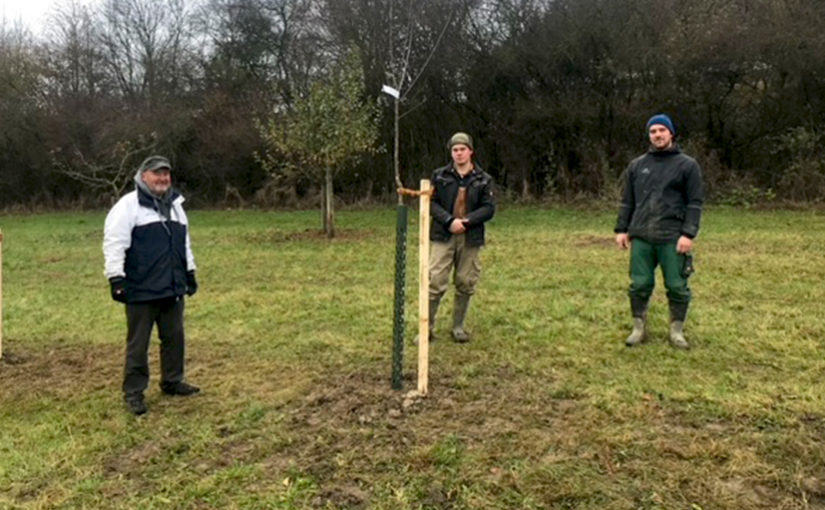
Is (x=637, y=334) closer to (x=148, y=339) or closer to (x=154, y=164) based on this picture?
(x=148, y=339)

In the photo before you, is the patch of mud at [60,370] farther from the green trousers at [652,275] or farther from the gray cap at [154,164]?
the green trousers at [652,275]

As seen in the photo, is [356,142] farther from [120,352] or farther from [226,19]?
[226,19]

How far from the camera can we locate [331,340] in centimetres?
666

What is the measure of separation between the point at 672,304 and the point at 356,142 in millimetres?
10187

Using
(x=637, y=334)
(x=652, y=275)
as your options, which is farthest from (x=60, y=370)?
(x=652, y=275)

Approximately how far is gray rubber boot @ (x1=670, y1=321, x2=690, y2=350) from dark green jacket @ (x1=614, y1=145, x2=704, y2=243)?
0.77 meters

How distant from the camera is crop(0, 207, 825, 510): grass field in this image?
11.6 ft

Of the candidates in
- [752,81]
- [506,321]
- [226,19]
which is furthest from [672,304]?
[226,19]

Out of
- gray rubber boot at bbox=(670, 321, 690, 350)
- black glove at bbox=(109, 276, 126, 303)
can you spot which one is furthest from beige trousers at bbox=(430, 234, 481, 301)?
black glove at bbox=(109, 276, 126, 303)

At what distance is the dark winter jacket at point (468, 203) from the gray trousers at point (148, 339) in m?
2.41

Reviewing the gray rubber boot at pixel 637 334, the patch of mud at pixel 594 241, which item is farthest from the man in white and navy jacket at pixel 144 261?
the patch of mud at pixel 594 241

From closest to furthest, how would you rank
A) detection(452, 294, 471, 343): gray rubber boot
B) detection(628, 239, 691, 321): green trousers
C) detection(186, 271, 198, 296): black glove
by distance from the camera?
detection(186, 271, 198, 296): black glove → detection(628, 239, 691, 321): green trousers → detection(452, 294, 471, 343): gray rubber boot

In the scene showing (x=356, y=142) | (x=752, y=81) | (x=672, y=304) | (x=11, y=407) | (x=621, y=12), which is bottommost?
(x=11, y=407)

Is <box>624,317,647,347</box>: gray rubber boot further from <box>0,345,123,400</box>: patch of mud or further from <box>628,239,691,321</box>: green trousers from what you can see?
<box>0,345,123,400</box>: patch of mud
